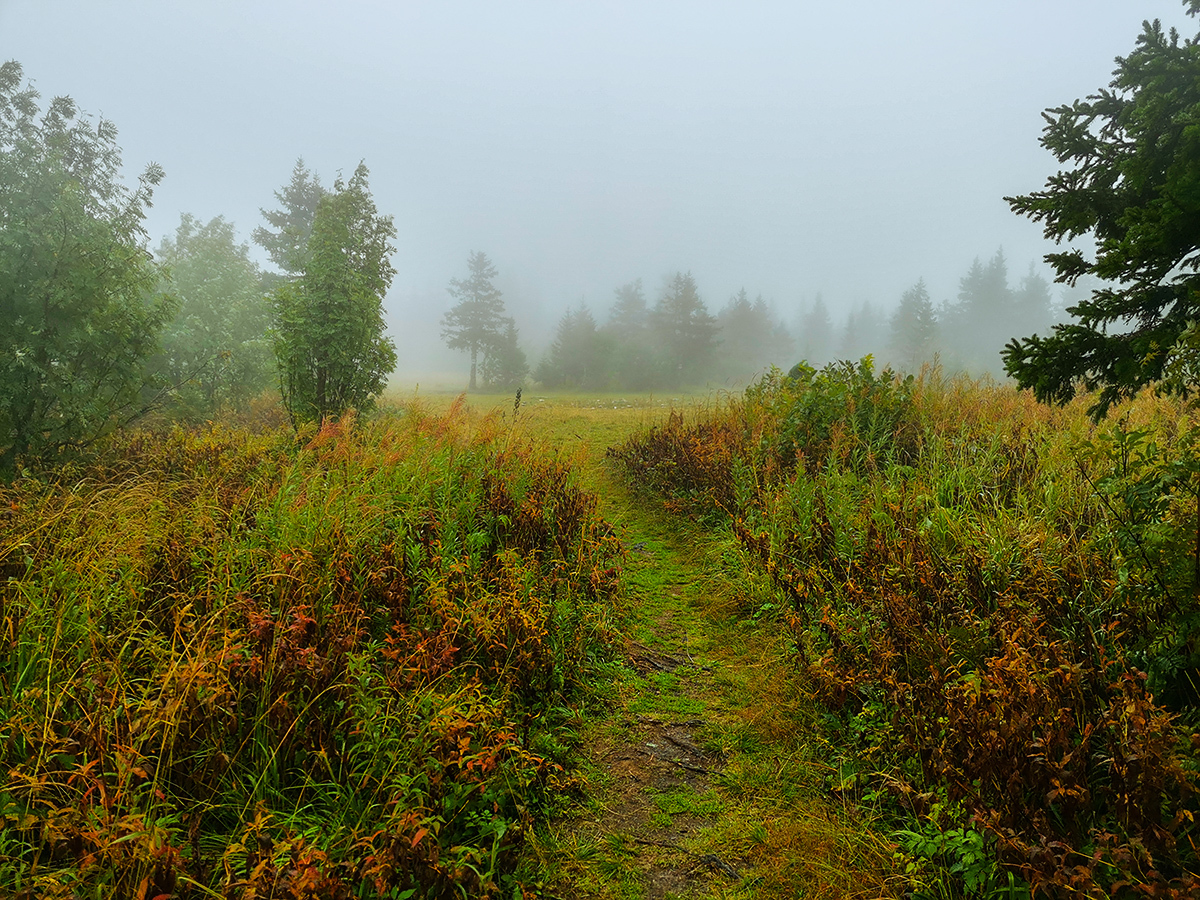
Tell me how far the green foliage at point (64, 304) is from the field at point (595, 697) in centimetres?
213

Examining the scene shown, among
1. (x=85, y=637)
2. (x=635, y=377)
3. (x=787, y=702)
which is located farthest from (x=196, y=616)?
(x=635, y=377)

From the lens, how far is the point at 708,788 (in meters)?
2.93

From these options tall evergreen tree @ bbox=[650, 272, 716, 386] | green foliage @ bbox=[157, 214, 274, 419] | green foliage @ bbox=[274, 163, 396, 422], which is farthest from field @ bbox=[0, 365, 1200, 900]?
tall evergreen tree @ bbox=[650, 272, 716, 386]

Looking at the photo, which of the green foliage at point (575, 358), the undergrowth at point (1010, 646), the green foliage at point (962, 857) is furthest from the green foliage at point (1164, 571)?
the green foliage at point (575, 358)

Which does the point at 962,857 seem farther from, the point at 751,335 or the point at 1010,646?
the point at 751,335

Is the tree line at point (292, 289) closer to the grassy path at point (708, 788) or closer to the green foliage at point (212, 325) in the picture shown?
the green foliage at point (212, 325)

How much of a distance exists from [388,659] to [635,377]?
3773cm

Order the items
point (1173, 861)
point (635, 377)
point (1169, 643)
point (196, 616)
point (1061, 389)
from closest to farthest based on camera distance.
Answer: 1. point (1173, 861)
2. point (1169, 643)
3. point (1061, 389)
4. point (196, 616)
5. point (635, 377)

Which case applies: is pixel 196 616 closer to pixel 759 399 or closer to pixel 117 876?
pixel 117 876

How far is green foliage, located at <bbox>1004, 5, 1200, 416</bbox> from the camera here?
243 cm

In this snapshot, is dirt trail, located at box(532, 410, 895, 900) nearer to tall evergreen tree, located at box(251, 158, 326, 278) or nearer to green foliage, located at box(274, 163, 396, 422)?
green foliage, located at box(274, 163, 396, 422)

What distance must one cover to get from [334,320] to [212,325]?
27.7ft

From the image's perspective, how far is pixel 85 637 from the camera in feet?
Answer: 9.55

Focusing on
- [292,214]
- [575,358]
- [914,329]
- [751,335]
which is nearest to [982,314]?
[914,329]
